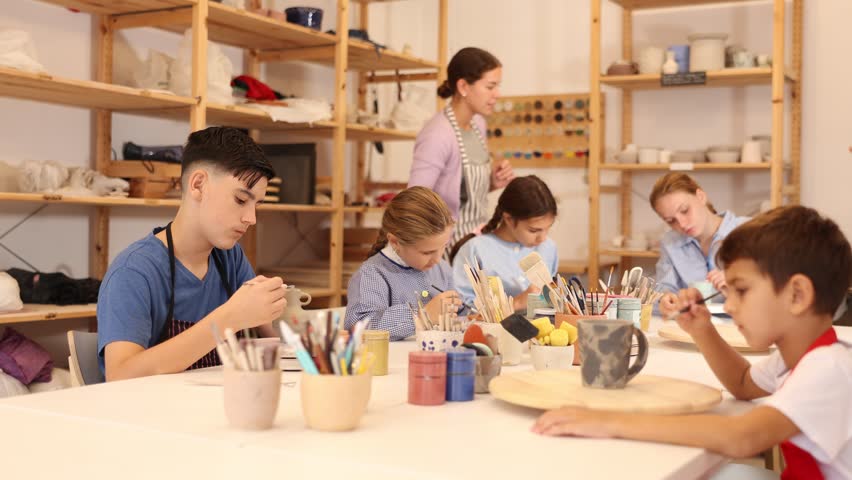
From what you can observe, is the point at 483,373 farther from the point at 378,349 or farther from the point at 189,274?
the point at 189,274

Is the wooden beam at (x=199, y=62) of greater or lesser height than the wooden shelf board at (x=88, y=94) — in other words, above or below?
above

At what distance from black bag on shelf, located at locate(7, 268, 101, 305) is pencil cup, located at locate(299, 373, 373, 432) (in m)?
2.25

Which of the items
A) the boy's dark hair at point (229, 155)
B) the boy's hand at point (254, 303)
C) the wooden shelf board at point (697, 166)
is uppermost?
the wooden shelf board at point (697, 166)

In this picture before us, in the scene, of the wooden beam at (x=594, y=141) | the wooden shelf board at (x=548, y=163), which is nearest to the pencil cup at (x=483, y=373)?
the wooden beam at (x=594, y=141)

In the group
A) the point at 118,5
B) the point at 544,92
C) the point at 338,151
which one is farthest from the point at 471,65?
the point at 544,92

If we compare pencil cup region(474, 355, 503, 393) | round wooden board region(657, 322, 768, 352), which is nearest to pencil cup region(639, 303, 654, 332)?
round wooden board region(657, 322, 768, 352)

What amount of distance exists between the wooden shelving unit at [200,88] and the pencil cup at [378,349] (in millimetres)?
1827

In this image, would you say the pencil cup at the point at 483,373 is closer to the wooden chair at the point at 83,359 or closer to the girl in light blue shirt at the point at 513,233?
the wooden chair at the point at 83,359

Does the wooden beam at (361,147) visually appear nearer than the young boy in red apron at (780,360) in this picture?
No

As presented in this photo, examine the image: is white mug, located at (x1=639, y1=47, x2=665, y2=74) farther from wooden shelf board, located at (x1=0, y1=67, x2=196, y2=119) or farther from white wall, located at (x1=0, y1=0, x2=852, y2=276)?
wooden shelf board, located at (x1=0, y1=67, x2=196, y2=119)

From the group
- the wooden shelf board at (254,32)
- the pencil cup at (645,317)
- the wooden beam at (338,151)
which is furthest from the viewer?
the wooden beam at (338,151)

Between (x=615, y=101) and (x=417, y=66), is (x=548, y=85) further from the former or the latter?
(x=417, y=66)

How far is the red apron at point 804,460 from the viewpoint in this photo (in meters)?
1.21

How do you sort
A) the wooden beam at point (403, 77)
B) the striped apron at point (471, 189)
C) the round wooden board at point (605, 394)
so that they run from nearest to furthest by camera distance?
the round wooden board at point (605, 394), the striped apron at point (471, 189), the wooden beam at point (403, 77)
